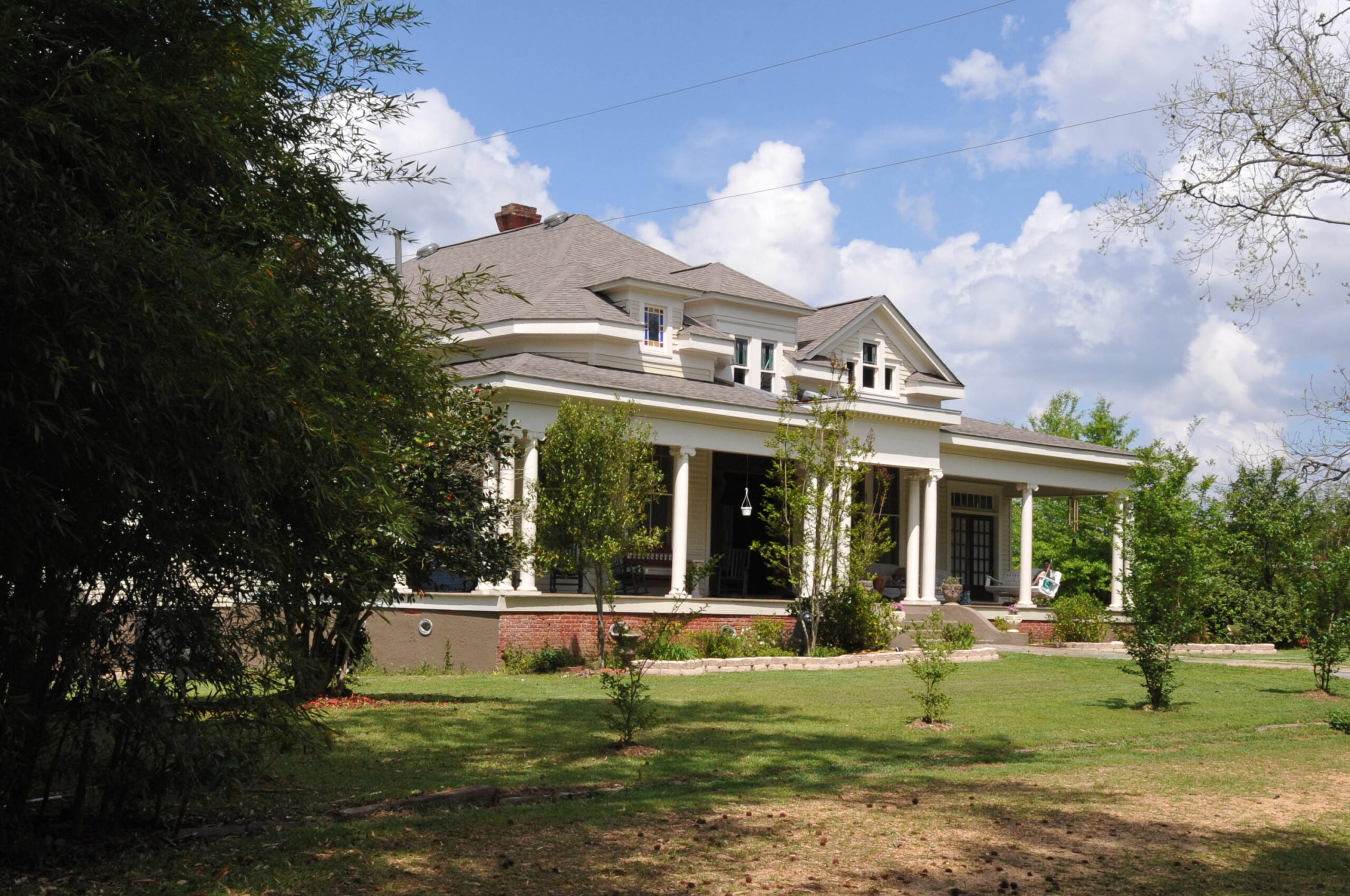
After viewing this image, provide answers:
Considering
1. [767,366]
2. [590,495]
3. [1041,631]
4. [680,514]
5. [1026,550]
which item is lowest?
[1041,631]

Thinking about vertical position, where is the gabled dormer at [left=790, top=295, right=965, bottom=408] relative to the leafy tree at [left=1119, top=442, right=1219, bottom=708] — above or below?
above

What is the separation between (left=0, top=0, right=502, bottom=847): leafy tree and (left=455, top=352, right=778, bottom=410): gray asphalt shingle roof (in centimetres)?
1318

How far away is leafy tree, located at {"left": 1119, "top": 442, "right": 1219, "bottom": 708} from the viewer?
52.2 ft

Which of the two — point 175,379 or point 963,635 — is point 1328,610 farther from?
point 175,379

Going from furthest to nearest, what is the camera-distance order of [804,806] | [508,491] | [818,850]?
[508,491] < [804,806] < [818,850]

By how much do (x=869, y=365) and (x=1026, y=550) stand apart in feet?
19.9

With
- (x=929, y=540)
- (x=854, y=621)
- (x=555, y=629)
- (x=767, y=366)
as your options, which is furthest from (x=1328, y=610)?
(x=767, y=366)

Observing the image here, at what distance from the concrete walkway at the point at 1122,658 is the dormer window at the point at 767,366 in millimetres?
8331

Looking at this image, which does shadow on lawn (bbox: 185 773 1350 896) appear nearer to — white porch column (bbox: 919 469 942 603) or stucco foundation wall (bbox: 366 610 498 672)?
stucco foundation wall (bbox: 366 610 498 672)

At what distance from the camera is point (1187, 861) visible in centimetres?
744

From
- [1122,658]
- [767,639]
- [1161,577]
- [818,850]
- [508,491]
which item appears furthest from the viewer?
[1122,658]

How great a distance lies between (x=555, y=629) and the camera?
21969 millimetres

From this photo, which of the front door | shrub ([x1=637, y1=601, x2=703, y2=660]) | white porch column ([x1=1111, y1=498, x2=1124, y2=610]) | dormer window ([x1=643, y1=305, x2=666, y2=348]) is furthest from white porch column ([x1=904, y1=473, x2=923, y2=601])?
shrub ([x1=637, y1=601, x2=703, y2=660])

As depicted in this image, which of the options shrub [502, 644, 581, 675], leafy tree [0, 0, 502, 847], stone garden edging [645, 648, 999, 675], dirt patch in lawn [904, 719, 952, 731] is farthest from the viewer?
shrub [502, 644, 581, 675]
